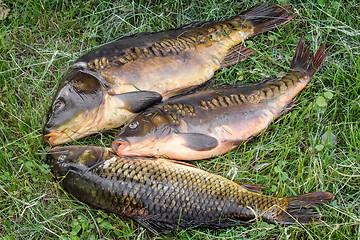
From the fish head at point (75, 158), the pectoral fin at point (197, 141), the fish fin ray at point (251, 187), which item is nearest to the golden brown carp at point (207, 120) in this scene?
the pectoral fin at point (197, 141)

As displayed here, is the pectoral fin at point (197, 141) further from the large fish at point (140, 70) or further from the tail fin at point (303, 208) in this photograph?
the tail fin at point (303, 208)

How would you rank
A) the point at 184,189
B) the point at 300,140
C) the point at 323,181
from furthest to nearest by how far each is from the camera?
the point at 300,140
the point at 323,181
the point at 184,189

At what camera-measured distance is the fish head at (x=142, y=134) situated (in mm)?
3838

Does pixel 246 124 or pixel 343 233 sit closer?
pixel 343 233

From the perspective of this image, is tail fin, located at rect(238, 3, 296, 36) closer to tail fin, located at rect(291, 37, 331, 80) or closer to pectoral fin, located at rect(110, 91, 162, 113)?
tail fin, located at rect(291, 37, 331, 80)

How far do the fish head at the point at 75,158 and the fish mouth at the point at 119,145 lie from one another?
11 cm

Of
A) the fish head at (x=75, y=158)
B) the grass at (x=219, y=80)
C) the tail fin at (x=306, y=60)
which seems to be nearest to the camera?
the fish head at (x=75, y=158)

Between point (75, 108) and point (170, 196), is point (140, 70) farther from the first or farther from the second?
point (170, 196)

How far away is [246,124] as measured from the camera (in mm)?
4070

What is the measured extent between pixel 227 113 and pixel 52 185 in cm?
183

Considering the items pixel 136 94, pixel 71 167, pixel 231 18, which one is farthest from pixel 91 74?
pixel 231 18

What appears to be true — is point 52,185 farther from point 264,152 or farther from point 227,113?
point 264,152

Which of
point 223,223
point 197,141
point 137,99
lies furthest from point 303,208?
point 137,99

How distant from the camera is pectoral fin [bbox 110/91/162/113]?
13.4 feet
